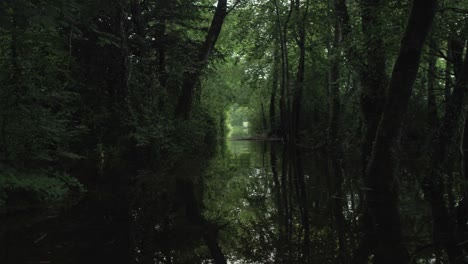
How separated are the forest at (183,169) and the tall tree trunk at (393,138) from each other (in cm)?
2

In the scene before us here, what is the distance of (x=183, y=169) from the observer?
1238 cm

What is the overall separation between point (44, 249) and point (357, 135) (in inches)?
481

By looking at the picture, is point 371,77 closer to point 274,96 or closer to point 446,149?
point 446,149

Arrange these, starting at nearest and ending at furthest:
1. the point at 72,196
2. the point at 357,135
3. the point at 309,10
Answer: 1. the point at 72,196
2. the point at 357,135
3. the point at 309,10

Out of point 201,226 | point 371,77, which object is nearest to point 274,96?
point 371,77

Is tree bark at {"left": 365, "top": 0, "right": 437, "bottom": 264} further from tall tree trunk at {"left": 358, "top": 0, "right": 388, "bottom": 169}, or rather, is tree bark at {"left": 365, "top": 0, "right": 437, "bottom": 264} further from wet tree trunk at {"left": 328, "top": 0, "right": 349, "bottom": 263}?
tall tree trunk at {"left": 358, "top": 0, "right": 388, "bottom": 169}

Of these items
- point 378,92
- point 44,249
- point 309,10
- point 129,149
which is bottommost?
point 44,249

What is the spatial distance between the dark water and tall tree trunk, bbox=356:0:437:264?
0.28 meters

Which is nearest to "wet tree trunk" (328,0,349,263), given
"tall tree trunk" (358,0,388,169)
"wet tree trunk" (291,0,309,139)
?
"tall tree trunk" (358,0,388,169)

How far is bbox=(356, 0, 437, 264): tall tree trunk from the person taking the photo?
5.65 meters

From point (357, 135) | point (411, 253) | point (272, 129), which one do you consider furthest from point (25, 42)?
point (272, 129)

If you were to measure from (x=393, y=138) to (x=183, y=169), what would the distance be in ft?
23.9

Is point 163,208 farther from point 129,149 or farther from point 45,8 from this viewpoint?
point 129,149

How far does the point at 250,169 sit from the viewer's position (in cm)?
1313
